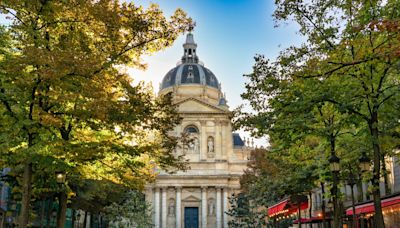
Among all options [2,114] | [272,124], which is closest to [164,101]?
[272,124]

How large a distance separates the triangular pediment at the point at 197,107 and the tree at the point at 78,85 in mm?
57963

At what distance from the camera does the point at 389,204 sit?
69.8ft

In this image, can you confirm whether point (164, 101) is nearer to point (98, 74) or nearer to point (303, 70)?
point (98, 74)

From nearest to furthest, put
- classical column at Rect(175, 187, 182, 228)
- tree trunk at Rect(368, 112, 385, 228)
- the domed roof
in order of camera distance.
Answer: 1. tree trunk at Rect(368, 112, 385, 228)
2. classical column at Rect(175, 187, 182, 228)
3. the domed roof

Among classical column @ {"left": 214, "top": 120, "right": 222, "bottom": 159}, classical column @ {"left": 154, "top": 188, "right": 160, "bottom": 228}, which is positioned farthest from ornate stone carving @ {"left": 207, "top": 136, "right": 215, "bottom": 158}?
classical column @ {"left": 154, "top": 188, "right": 160, "bottom": 228}

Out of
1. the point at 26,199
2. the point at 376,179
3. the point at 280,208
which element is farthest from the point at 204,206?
the point at 376,179

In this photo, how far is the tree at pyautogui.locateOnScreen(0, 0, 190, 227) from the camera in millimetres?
14734

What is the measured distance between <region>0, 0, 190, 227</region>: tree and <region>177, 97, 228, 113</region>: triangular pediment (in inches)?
2282

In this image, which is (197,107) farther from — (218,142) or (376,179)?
(376,179)

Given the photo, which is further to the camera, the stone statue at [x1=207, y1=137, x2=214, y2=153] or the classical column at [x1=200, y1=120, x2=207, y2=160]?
the stone statue at [x1=207, y1=137, x2=214, y2=153]

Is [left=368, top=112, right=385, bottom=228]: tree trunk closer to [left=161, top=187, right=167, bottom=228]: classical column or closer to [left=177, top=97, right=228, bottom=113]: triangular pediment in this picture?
[left=161, top=187, right=167, bottom=228]: classical column

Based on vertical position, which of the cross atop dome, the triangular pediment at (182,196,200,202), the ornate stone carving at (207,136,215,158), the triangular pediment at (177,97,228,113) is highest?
the cross atop dome

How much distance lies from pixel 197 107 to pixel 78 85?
61.8 meters

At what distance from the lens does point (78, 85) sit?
50.4 feet
